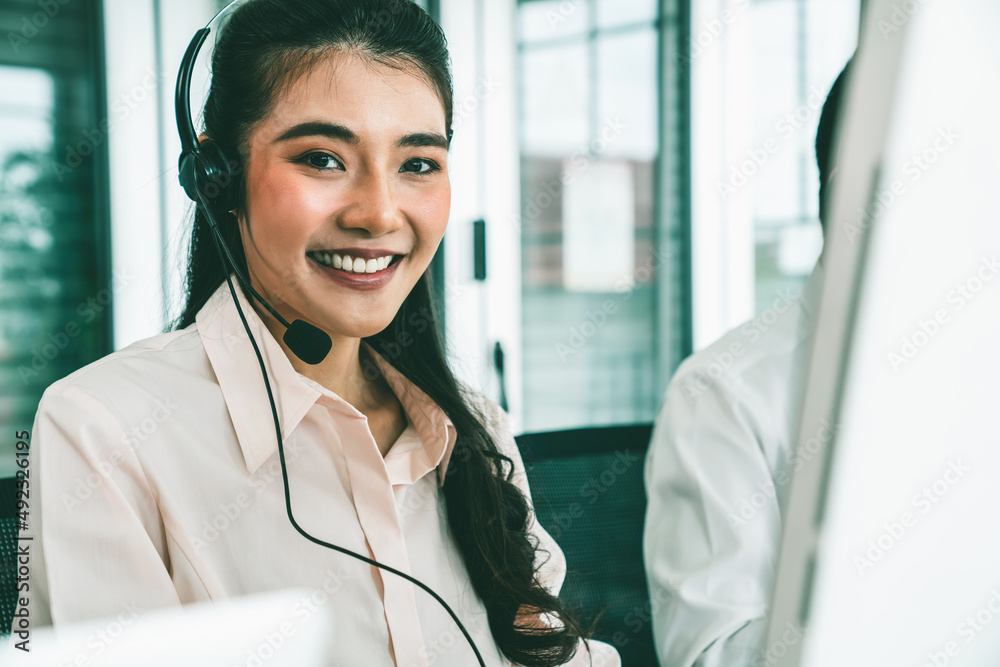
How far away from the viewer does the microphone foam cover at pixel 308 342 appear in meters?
0.73

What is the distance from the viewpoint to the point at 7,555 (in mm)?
719

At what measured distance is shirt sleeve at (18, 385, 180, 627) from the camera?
0.59 meters

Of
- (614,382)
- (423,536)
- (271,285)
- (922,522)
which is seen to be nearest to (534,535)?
(423,536)

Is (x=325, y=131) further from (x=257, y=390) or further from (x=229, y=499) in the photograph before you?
(x=229, y=499)

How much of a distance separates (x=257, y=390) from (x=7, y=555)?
280mm

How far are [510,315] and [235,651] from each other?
1.70 metres

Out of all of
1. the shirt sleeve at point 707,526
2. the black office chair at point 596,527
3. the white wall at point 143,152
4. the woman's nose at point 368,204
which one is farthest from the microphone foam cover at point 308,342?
the white wall at point 143,152

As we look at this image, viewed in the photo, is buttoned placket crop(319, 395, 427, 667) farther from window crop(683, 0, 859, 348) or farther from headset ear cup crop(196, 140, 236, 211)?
window crop(683, 0, 859, 348)

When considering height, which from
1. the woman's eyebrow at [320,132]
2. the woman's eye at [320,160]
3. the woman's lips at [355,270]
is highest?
the woman's eyebrow at [320,132]

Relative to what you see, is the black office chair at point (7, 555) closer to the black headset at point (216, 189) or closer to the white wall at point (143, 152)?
the black headset at point (216, 189)

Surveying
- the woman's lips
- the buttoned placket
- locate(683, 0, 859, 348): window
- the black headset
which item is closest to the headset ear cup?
the black headset

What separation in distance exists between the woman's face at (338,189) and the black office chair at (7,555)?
0.32m

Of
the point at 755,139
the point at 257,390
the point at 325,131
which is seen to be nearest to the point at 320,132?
the point at 325,131

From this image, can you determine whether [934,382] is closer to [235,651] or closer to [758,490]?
[235,651]
